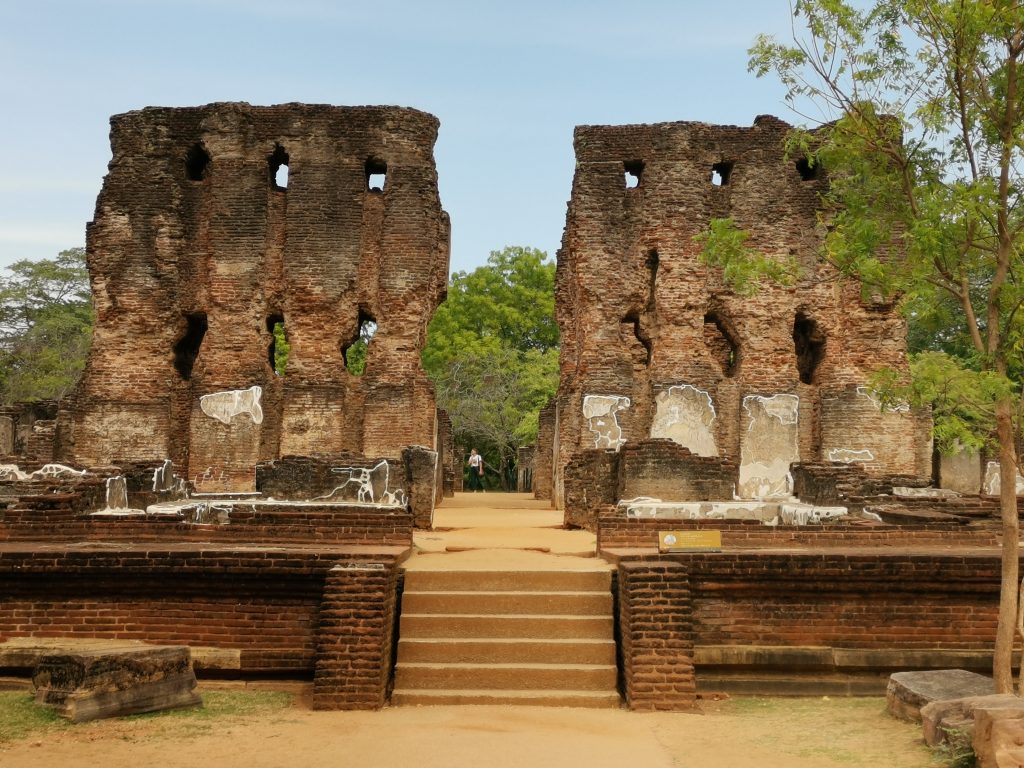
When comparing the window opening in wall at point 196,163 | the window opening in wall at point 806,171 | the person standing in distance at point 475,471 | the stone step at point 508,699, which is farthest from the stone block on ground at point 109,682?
the person standing in distance at point 475,471

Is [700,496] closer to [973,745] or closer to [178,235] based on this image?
[973,745]

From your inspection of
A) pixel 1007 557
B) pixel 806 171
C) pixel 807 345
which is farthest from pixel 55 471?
pixel 806 171

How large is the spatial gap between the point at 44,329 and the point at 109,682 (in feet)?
107

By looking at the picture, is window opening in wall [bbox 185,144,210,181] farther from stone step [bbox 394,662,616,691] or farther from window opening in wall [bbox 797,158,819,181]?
stone step [bbox 394,662,616,691]

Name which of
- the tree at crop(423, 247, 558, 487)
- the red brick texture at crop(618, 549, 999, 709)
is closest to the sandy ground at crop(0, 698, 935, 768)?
the red brick texture at crop(618, 549, 999, 709)

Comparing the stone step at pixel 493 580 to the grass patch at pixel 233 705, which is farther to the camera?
the stone step at pixel 493 580

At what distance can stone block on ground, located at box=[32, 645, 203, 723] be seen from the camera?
5949mm

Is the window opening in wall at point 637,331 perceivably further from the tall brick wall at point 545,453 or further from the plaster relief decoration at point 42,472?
the plaster relief decoration at point 42,472

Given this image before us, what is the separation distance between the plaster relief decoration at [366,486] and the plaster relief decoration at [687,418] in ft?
21.4

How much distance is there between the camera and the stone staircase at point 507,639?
6.74 metres

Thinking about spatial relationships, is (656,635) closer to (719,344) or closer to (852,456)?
(852,456)

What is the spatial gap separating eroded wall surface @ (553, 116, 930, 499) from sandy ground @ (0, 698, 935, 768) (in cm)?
1182

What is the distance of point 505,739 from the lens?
5.78 metres

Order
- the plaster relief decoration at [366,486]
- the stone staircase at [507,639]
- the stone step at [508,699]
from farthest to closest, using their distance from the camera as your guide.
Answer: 1. the plaster relief decoration at [366,486]
2. the stone staircase at [507,639]
3. the stone step at [508,699]
